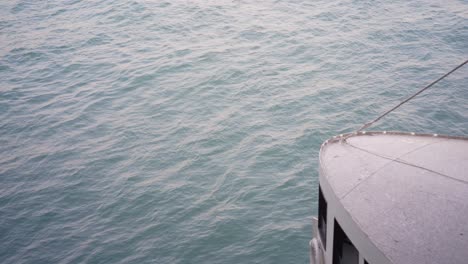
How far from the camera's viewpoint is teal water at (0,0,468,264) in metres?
16.7

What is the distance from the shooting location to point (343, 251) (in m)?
8.30

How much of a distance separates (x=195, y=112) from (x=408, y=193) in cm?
1786

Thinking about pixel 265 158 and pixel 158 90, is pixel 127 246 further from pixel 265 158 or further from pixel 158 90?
pixel 158 90

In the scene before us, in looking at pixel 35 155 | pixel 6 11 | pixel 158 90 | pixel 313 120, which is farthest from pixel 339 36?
pixel 6 11

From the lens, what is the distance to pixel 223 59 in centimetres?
3012

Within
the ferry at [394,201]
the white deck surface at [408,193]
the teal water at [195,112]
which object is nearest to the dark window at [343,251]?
the ferry at [394,201]

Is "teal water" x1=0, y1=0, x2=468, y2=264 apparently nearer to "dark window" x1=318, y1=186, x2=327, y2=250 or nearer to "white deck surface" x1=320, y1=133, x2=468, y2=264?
"dark window" x1=318, y1=186, x2=327, y2=250

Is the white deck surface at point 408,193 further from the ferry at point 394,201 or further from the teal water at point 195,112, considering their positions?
the teal water at point 195,112

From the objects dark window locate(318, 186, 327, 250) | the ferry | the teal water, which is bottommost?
the teal water

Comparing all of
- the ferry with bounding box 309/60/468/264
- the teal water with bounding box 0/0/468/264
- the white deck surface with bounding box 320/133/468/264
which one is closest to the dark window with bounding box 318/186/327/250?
the ferry with bounding box 309/60/468/264

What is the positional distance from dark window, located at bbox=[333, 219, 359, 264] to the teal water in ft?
23.0

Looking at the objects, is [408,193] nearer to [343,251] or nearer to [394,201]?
[394,201]

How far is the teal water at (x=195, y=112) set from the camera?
1673 cm

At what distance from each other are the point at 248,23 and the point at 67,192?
21.0 meters
